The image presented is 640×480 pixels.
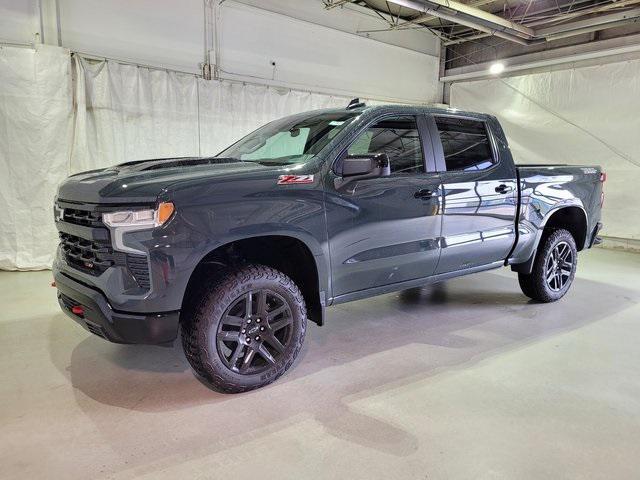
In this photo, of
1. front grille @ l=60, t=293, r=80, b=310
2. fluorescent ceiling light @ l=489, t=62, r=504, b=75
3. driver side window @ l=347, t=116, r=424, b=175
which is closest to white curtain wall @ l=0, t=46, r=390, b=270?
front grille @ l=60, t=293, r=80, b=310

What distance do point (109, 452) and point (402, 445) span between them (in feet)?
4.41

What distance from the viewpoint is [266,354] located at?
8.72 ft

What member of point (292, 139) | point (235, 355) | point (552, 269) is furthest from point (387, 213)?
point (552, 269)

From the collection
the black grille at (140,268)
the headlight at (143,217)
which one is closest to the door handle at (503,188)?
the headlight at (143,217)

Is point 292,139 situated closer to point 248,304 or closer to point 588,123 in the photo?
point 248,304

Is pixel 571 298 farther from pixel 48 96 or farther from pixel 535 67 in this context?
pixel 48 96

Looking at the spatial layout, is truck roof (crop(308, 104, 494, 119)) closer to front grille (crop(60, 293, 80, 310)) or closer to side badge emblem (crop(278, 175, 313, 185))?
side badge emblem (crop(278, 175, 313, 185))

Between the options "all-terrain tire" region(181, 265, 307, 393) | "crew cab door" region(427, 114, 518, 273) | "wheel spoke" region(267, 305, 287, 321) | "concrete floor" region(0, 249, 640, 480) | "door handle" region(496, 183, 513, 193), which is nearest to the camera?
"concrete floor" region(0, 249, 640, 480)

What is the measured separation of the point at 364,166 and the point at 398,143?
683 mm

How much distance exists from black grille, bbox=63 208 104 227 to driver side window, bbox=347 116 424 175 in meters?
1.70

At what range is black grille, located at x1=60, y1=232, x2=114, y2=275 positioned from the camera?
2.29 m

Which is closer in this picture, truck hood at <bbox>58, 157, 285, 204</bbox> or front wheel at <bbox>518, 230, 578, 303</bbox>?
truck hood at <bbox>58, 157, 285, 204</bbox>

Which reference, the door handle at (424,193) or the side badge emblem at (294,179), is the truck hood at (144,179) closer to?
the side badge emblem at (294,179)

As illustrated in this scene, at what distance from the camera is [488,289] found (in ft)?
15.8
